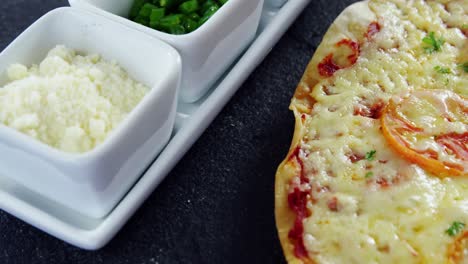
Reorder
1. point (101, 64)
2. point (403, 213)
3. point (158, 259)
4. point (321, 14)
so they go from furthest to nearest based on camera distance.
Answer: point (321, 14), point (101, 64), point (158, 259), point (403, 213)

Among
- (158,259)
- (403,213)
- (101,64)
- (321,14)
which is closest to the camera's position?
(403,213)

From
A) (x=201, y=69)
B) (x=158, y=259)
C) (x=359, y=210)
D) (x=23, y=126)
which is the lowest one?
(x=158, y=259)

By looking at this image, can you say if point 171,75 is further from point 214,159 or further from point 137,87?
point 214,159

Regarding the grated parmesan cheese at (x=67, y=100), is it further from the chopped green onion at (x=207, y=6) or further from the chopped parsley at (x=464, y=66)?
the chopped parsley at (x=464, y=66)

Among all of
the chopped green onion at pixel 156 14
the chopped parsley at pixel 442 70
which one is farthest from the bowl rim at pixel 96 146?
the chopped parsley at pixel 442 70

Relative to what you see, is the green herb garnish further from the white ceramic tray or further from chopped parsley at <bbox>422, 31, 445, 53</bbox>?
chopped parsley at <bbox>422, 31, 445, 53</bbox>

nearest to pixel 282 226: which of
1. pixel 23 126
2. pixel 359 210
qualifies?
pixel 359 210

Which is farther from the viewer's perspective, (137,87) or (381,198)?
(137,87)
